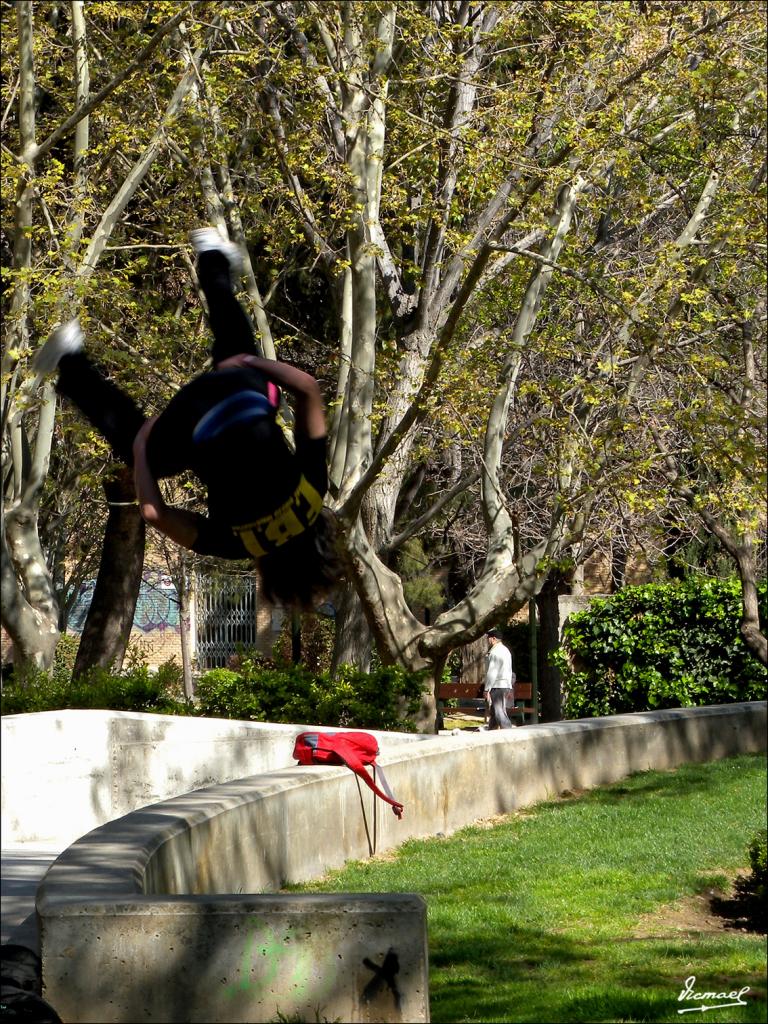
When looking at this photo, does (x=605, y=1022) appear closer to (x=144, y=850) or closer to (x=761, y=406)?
(x=144, y=850)

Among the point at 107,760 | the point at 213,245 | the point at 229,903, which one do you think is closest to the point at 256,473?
the point at 213,245

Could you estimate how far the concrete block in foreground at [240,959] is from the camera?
5590 mm

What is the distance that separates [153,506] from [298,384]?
0.62 m

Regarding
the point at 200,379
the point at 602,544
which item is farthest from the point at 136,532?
the point at 200,379

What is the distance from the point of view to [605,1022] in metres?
6.19

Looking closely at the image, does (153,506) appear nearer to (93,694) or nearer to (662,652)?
(93,694)

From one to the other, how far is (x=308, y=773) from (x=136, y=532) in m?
8.88

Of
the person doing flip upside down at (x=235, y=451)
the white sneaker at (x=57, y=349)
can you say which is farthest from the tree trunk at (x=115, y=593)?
the person doing flip upside down at (x=235, y=451)

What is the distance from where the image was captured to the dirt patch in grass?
8.03m

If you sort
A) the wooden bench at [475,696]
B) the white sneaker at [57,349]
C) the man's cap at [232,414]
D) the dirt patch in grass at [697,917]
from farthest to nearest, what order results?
the wooden bench at [475,696] < the dirt patch in grass at [697,917] < the white sneaker at [57,349] < the man's cap at [232,414]

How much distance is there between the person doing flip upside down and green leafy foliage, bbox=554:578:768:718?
587 inches

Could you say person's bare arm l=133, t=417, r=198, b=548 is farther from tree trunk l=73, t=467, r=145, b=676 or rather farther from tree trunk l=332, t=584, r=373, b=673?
tree trunk l=73, t=467, r=145, b=676

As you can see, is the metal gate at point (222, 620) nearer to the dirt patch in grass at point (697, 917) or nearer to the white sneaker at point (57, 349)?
the dirt patch in grass at point (697, 917)

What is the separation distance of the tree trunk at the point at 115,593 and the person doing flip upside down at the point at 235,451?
1345 cm
